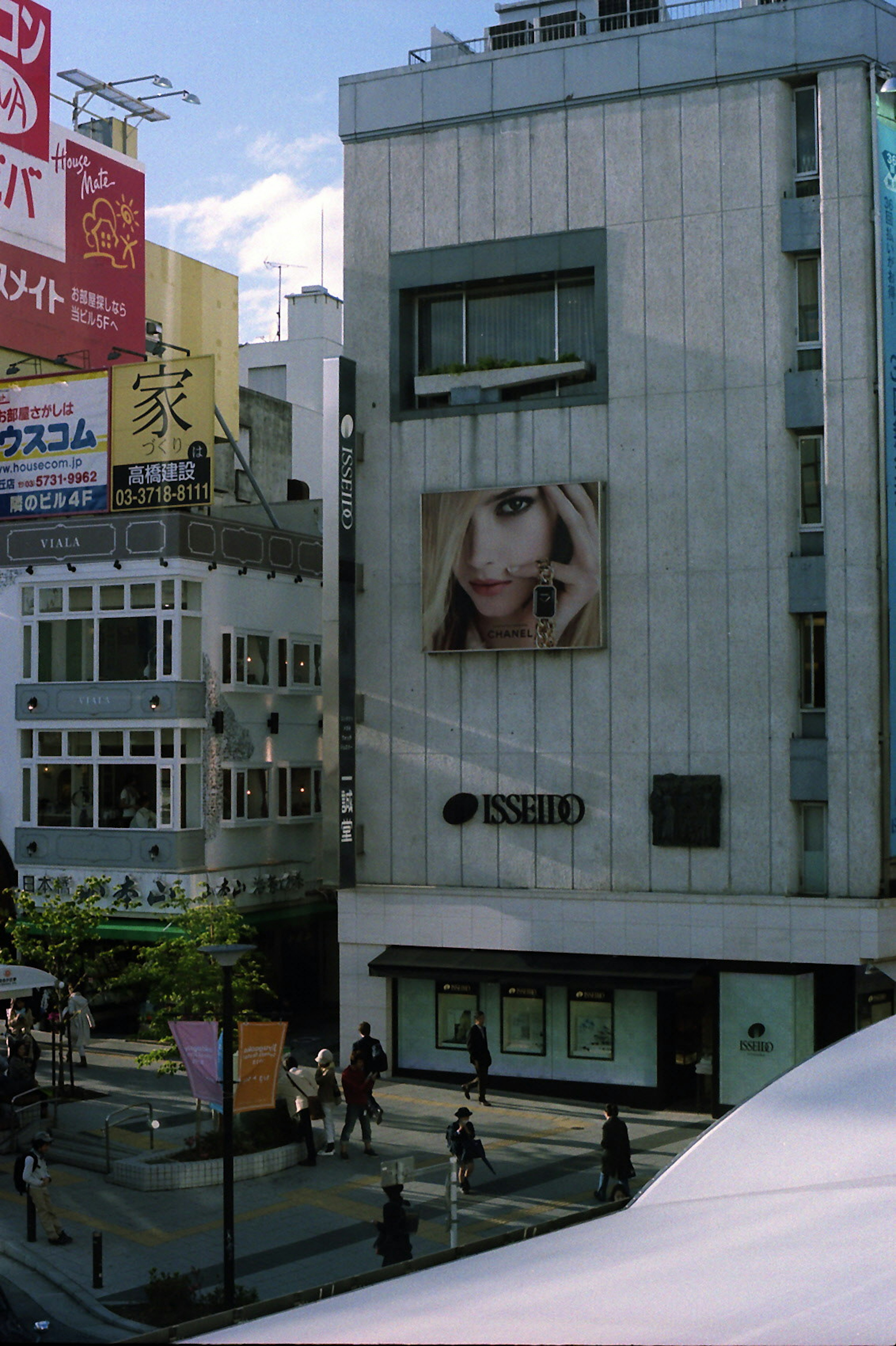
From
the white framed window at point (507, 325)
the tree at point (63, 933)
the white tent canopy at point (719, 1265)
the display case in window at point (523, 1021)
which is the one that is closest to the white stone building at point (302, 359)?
the white framed window at point (507, 325)

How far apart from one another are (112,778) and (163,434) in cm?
862

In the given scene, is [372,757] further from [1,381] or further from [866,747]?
[1,381]

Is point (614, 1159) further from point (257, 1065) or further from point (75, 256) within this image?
point (75, 256)

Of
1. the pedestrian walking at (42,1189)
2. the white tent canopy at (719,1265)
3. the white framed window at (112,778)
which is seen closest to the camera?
the white tent canopy at (719,1265)

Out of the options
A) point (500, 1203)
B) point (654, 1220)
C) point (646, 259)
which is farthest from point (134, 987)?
point (654, 1220)

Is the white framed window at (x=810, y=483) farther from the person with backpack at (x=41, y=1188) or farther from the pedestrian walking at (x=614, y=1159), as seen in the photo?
the person with backpack at (x=41, y=1188)

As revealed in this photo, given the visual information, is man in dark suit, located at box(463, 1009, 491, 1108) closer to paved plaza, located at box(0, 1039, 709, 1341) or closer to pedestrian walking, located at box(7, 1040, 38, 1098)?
paved plaza, located at box(0, 1039, 709, 1341)

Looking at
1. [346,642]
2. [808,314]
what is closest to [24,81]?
[346,642]

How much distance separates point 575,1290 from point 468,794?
1126 inches

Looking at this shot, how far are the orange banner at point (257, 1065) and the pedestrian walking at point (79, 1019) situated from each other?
9204 millimetres

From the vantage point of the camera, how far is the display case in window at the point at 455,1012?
104 feet

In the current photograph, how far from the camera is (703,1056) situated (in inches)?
1160

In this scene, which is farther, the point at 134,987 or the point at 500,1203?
the point at 134,987

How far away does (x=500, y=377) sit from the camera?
32.0 meters
